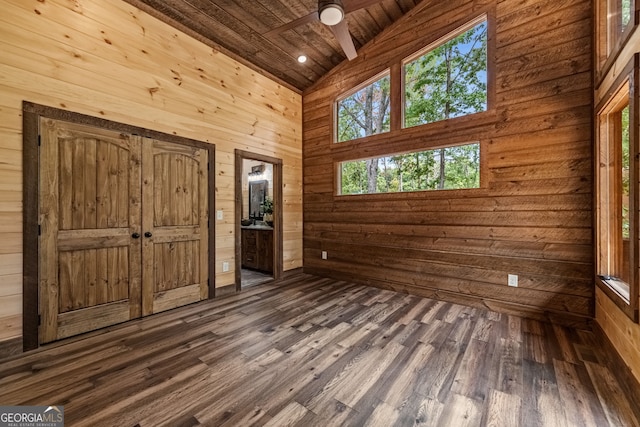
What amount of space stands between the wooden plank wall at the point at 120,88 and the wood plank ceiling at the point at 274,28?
0.55 ft

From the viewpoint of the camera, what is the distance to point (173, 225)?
3.35 m

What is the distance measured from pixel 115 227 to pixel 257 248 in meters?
2.63

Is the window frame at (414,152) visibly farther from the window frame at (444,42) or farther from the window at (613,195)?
the window at (613,195)

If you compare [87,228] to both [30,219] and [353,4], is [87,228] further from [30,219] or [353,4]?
[353,4]

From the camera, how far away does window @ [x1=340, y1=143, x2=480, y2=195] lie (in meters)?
3.51

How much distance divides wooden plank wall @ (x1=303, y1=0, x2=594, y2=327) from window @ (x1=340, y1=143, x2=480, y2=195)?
13 centimetres

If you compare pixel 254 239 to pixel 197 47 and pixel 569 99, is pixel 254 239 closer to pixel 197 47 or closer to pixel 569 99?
pixel 197 47

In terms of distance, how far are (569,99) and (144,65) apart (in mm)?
4694

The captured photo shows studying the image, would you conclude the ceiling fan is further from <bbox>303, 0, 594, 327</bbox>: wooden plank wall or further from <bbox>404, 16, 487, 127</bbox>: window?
<bbox>303, 0, 594, 327</bbox>: wooden plank wall

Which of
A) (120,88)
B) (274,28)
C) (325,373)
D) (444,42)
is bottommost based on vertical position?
(325,373)

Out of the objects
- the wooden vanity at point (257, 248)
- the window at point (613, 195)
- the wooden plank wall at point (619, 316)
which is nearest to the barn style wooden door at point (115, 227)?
the wooden vanity at point (257, 248)

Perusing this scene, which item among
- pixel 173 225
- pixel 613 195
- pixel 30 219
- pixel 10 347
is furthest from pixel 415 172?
pixel 10 347

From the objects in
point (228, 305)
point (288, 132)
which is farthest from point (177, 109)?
point (228, 305)

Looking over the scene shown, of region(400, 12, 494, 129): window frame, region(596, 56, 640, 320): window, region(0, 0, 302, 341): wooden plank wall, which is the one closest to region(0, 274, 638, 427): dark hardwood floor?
region(596, 56, 640, 320): window
